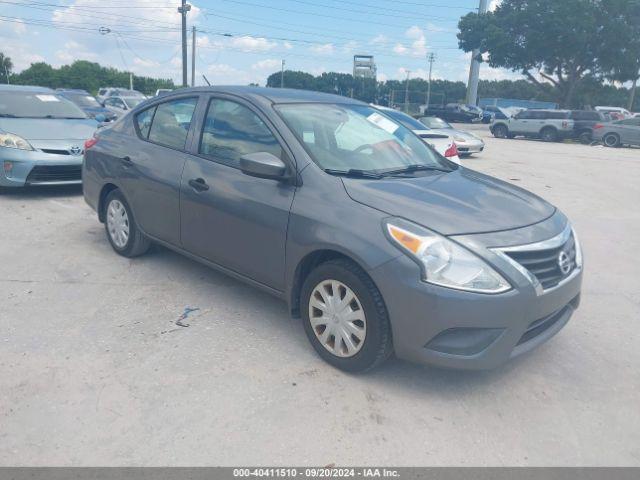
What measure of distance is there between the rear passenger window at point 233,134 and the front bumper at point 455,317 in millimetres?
1299

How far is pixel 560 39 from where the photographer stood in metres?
38.9

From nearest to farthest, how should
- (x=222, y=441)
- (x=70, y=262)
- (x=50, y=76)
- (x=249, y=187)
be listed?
(x=222, y=441) → (x=249, y=187) → (x=70, y=262) → (x=50, y=76)

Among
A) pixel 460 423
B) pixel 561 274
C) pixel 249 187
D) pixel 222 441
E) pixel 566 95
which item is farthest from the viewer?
pixel 566 95

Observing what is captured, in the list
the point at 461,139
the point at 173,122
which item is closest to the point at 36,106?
the point at 173,122

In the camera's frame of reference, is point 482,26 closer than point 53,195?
No

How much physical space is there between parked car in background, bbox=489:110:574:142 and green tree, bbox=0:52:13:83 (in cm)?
5592

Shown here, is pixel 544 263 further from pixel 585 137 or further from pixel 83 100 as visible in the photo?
pixel 585 137

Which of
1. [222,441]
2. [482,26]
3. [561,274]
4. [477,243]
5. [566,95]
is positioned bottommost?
[222,441]

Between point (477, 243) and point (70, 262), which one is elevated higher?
point (477, 243)

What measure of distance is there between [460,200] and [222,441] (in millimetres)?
1927

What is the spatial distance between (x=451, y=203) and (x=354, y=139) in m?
1.01

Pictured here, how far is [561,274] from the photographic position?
3.17 metres

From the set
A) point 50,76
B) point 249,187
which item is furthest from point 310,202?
point 50,76

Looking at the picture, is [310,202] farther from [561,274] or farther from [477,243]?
[561,274]
